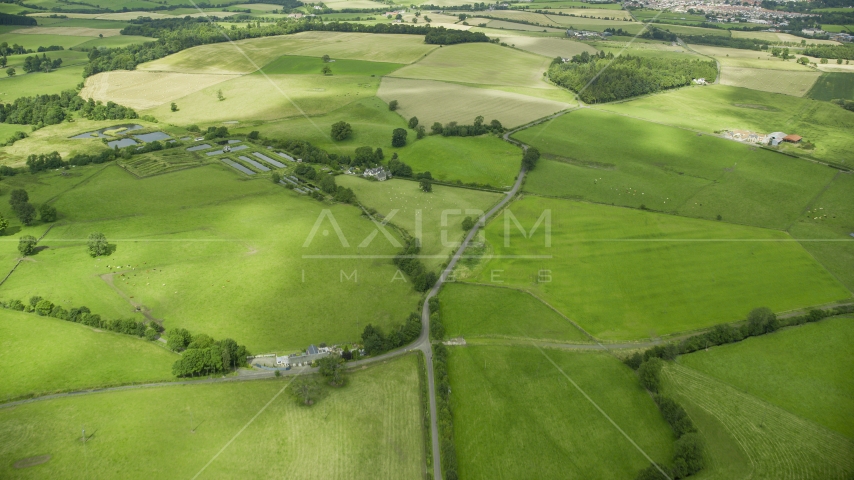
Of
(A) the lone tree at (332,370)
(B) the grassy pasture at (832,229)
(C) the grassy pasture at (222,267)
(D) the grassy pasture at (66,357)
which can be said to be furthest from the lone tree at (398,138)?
(B) the grassy pasture at (832,229)

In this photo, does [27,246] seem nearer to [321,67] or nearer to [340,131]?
[340,131]

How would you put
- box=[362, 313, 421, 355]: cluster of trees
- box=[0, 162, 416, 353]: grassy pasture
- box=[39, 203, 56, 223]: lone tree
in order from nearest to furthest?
box=[362, 313, 421, 355]: cluster of trees, box=[0, 162, 416, 353]: grassy pasture, box=[39, 203, 56, 223]: lone tree

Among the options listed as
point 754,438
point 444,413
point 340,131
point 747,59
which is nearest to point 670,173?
point 754,438

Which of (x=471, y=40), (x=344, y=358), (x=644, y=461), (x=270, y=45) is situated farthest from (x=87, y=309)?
(x=471, y=40)

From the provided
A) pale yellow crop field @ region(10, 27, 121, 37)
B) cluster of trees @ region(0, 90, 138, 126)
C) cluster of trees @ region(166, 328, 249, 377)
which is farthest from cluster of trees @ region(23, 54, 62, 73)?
cluster of trees @ region(166, 328, 249, 377)

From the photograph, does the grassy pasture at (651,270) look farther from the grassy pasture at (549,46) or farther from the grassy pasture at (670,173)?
the grassy pasture at (549,46)

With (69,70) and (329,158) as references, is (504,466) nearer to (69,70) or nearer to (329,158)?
(329,158)

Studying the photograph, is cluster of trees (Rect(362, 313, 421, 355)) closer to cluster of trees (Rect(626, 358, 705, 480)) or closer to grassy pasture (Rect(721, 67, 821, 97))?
cluster of trees (Rect(626, 358, 705, 480))
